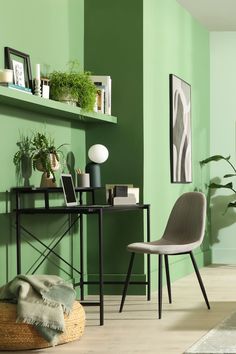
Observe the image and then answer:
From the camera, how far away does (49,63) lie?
18.9 feet

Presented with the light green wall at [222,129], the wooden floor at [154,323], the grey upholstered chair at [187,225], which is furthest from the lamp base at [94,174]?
the light green wall at [222,129]

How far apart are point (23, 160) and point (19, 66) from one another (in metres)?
0.61

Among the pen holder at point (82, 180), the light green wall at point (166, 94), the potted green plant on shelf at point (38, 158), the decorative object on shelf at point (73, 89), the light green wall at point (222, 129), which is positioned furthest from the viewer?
the light green wall at point (222, 129)

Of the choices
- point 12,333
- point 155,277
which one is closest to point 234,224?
point 155,277

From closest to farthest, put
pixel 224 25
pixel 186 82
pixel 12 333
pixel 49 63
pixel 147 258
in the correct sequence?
pixel 12 333
pixel 49 63
pixel 147 258
pixel 186 82
pixel 224 25

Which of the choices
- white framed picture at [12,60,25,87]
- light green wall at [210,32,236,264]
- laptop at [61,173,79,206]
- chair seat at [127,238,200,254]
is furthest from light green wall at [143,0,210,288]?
white framed picture at [12,60,25,87]

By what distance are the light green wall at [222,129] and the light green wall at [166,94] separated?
0.27 m

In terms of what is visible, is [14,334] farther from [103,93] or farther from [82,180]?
[103,93]

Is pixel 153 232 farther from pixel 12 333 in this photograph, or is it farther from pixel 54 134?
pixel 12 333

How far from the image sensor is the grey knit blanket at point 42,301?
4.31 m

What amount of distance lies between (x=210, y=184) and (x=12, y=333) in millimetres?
4798

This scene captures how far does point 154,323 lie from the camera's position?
5.11 meters

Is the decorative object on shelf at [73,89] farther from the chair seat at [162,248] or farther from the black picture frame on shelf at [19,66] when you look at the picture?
the chair seat at [162,248]

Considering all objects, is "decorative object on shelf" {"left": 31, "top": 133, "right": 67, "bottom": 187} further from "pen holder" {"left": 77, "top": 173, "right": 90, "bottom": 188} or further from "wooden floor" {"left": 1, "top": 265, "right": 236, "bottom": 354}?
"wooden floor" {"left": 1, "top": 265, "right": 236, "bottom": 354}
